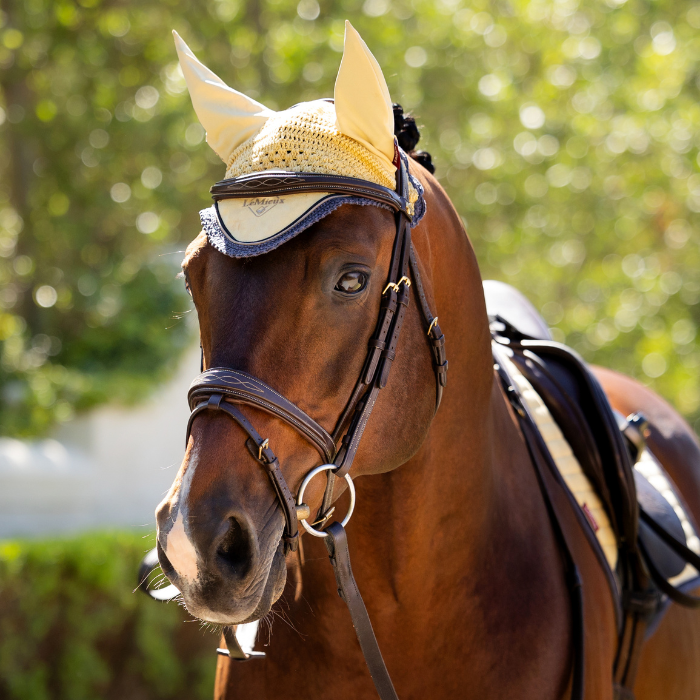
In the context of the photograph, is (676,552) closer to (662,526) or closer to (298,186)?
(662,526)

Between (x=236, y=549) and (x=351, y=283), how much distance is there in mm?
593

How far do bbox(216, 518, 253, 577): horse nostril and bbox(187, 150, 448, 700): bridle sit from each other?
103mm

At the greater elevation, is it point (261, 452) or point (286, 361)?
point (286, 361)

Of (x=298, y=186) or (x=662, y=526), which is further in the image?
(x=662, y=526)

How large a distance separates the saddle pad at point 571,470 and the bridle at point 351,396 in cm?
89

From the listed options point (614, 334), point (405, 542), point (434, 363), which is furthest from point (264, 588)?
point (614, 334)

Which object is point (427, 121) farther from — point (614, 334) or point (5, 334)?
point (5, 334)

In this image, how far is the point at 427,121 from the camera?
9789mm

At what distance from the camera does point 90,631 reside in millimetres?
5387

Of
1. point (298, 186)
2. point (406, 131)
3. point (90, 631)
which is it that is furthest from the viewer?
point (90, 631)

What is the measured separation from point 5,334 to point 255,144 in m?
7.15

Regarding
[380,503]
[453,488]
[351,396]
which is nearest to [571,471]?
[453,488]

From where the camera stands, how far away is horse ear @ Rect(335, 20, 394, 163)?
68.1 inches

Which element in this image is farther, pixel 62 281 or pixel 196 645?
pixel 62 281
